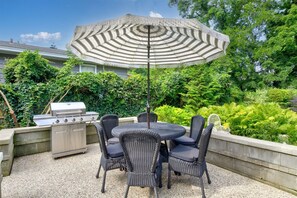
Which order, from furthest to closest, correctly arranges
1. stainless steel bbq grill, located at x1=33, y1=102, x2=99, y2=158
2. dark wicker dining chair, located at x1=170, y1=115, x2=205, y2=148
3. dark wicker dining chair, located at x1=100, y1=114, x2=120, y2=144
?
stainless steel bbq grill, located at x1=33, y1=102, x2=99, y2=158, dark wicker dining chair, located at x1=100, y1=114, x2=120, y2=144, dark wicker dining chair, located at x1=170, y1=115, x2=205, y2=148

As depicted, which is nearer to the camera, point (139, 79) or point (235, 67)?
point (139, 79)

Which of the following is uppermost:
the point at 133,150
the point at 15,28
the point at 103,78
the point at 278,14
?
the point at 278,14

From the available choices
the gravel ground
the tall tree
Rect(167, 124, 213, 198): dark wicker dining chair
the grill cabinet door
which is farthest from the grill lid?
the tall tree

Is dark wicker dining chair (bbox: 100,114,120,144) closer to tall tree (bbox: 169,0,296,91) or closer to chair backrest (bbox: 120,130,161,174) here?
chair backrest (bbox: 120,130,161,174)

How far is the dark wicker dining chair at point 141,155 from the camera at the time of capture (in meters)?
2.47

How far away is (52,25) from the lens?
39.9 ft

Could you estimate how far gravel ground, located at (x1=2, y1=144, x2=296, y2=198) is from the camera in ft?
9.60

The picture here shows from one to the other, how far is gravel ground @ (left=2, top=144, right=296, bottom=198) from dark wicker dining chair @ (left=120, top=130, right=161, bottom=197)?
471mm

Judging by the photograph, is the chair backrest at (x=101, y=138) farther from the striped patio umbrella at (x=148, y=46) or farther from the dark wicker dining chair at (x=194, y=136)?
the dark wicker dining chair at (x=194, y=136)

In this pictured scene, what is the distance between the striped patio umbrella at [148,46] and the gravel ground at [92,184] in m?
1.43

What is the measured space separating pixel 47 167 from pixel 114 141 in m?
1.62

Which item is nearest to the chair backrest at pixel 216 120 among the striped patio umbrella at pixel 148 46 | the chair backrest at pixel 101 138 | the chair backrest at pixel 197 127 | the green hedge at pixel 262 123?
the green hedge at pixel 262 123

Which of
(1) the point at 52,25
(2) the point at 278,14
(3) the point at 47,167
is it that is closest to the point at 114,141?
(3) the point at 47,167

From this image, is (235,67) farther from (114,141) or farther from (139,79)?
(114,141)
